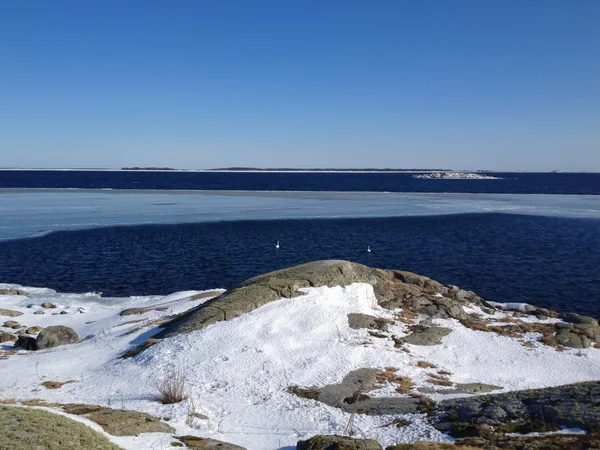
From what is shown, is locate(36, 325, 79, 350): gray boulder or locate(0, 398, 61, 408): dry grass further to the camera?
locate(36, 325, 79, 350): gray boulder

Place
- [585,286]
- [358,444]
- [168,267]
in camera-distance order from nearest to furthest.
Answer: [358,444] < [585,286] < [168,267]

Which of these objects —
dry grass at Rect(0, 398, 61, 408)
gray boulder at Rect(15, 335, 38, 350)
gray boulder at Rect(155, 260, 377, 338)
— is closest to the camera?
dry grass at Rect(0, 398, 61, 408)

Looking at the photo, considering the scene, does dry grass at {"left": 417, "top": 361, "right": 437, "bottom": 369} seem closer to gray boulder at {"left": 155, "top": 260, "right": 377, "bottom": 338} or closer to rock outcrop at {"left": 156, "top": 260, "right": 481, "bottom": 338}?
rock outcrop at {"left": 156, "top": 260, "right": 481, "bottom": 338}

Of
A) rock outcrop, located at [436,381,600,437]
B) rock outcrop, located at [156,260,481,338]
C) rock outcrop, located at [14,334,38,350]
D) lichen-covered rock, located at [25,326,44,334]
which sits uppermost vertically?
rock outcrop, located at [156,260,481,338]

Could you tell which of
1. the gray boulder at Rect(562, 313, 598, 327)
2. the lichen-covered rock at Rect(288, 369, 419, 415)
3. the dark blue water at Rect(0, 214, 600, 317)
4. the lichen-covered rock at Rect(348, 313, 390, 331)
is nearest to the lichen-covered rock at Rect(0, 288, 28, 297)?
the dark blue water at Rect(0, 214, 600, 317)

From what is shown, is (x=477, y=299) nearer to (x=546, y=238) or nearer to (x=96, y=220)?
(x=546, y=238)

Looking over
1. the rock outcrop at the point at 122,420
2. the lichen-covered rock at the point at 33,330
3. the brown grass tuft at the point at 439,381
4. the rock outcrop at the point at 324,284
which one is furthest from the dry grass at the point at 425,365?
the lichen-covered rock at the point at 33,330

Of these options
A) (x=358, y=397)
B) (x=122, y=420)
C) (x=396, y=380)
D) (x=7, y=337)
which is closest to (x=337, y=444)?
(x=358, y=397)

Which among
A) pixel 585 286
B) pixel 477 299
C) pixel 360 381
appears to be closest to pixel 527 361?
pixel 360 381
